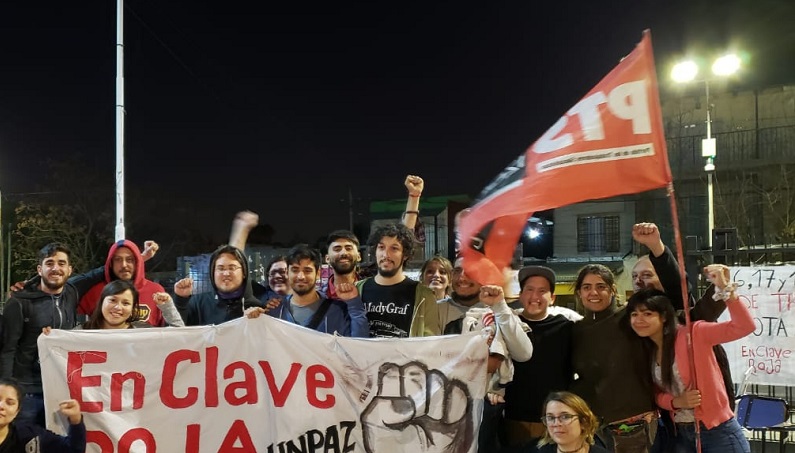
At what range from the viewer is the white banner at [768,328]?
264 inches

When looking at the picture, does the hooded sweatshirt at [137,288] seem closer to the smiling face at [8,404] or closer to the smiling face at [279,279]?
the smiling face at [279,279]

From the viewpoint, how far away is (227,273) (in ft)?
15.1

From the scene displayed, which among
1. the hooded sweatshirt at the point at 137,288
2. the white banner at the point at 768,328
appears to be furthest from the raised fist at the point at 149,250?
the white banner at the point at 768,328

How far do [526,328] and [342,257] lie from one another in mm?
1348

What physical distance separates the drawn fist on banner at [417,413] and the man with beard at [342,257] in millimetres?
719

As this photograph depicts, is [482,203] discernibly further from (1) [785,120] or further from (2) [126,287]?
(1) [785,120]

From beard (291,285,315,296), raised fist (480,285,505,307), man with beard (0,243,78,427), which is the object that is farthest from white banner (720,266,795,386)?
man with beard (0,243,78,427)

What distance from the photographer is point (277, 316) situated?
4.57m

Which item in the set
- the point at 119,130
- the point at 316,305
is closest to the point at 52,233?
the point at 119,130

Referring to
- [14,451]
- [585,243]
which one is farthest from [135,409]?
[585,243]

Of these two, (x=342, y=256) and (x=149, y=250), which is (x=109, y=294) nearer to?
(x=149, y=250)

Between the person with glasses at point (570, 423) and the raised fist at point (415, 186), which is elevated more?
the raised fist at point (415, 186)

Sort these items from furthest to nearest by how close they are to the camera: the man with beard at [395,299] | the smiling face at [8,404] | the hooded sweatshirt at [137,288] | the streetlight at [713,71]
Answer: the streetlight at [713,71], the hooded sweatshirt at [137,288], the man with beard at [395,299], the smiling face at [8,404]

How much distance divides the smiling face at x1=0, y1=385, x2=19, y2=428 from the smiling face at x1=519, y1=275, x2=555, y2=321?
3153mm
